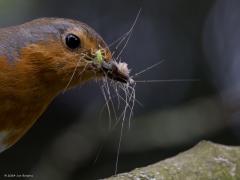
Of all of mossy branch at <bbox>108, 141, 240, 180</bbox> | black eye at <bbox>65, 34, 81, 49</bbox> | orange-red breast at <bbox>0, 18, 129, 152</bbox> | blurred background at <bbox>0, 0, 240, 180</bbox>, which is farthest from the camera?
blurred background at <bbox>0, 0, 240, 180</bbox>

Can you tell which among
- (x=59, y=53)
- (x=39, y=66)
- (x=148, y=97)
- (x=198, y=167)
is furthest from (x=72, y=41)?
(x=148, y=97)

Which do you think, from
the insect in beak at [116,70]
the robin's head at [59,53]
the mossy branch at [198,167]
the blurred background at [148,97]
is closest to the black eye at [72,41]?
the robin's head at [59,53]

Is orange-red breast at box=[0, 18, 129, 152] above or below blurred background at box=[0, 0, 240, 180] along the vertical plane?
below

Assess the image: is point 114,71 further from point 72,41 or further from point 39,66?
point 39,66

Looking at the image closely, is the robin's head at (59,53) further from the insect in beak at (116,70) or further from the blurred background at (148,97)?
the blurred background at (148,97)

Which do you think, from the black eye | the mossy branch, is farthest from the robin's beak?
the mossy branch

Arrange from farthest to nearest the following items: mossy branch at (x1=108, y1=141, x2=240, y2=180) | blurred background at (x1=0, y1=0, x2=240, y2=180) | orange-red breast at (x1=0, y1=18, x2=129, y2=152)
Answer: blurred background at (x1=0, y1=0, x2=240, y2=180)
orange-red breast at (x1=0, y1=18, x2=129, y2=152)
mossy branch at (x1=108, y1=141, x2=240, y2=180)

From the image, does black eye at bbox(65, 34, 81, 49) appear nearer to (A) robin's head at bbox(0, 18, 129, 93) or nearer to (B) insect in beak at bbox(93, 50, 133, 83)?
(A) robin's head at bbox(0, 18, 129, 93)
